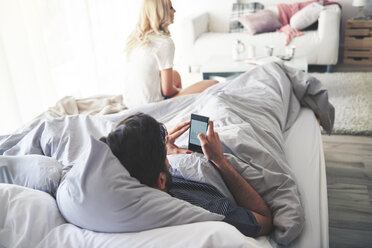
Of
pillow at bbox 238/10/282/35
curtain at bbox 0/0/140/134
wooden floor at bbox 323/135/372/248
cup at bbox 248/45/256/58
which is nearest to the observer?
wooden floor at bbox 323/135/372/248

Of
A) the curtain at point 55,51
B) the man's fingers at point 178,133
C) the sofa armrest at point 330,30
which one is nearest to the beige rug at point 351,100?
A: the sofa armrest at point 330,30

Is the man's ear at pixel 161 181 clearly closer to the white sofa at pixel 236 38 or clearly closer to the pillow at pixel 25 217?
the pillow at pixel 25 217

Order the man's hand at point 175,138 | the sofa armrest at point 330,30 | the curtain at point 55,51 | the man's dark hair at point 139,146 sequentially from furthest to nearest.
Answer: the sofa armrest at point 330,30 < the curtain at point 55,51 < the man's hand at point 175,138 < the man's dark hair at point 139,146

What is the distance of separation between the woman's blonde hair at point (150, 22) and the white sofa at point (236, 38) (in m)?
1.55

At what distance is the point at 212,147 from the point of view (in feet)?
3.43

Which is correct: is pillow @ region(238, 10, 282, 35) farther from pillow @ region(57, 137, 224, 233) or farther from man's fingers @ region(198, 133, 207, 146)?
pillow @ region(57, 137, 224, 233)

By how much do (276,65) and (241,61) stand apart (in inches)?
54.3

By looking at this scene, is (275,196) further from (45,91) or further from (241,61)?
(241,61)

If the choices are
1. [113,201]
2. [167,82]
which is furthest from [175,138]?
[167,82]

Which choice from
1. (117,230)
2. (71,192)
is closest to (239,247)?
(117,230)

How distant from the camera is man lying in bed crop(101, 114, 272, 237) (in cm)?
85

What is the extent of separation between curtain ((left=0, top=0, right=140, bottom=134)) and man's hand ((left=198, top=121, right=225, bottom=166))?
71.2 inches

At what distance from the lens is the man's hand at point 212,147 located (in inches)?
40.8

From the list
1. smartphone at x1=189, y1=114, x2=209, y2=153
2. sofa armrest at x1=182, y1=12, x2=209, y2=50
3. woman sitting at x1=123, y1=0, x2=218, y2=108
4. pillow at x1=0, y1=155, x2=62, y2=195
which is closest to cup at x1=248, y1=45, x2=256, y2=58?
sofa armrest at x1=182, y1=12, x2=209, y2=50
